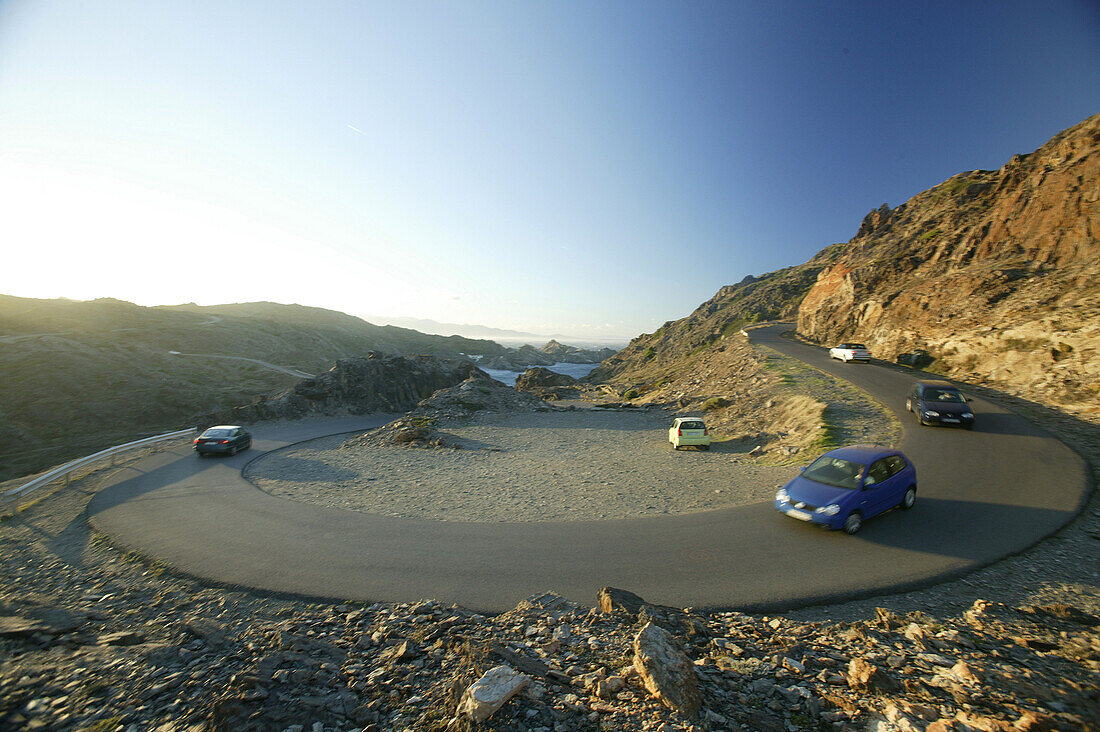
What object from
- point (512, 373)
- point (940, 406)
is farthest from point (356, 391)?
point (512, 373)

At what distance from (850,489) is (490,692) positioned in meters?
8.77

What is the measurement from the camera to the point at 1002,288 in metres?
23.3

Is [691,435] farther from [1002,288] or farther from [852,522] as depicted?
[1002,288]

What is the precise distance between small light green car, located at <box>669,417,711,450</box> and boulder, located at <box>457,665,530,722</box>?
52.4 feet

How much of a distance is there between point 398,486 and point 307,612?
310 inches

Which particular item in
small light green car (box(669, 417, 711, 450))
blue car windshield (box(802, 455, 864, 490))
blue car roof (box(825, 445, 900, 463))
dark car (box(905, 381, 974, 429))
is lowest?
small light green car (box(669, 417, 711, 450))

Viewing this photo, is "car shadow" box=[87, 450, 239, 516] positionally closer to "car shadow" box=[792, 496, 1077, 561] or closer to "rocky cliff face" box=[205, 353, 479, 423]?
"rocky cliff face" box=[205, 353, 479, 423]

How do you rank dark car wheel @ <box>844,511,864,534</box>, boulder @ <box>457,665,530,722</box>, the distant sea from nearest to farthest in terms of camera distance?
boulder @ <box>457,665,530,722</box>
dark car wheel @ <box>844,511,864,534</box>
the distant sea

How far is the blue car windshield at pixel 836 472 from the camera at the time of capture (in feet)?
29.2

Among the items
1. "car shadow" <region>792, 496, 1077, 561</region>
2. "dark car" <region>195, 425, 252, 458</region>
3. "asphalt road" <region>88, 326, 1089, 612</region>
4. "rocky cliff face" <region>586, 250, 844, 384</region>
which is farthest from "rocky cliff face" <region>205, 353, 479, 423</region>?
"rocky cliff face" <region>586, 250, 844, 384</region>

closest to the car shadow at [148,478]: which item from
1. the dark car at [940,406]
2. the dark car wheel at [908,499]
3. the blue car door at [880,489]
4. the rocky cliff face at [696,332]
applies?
the blue car door at [880,489]

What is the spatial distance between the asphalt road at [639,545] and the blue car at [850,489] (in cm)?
39

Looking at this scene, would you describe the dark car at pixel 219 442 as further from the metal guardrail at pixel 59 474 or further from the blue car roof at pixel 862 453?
the blue car roof at pixel 862 453

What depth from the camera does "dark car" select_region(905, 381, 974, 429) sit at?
50.0 feet
